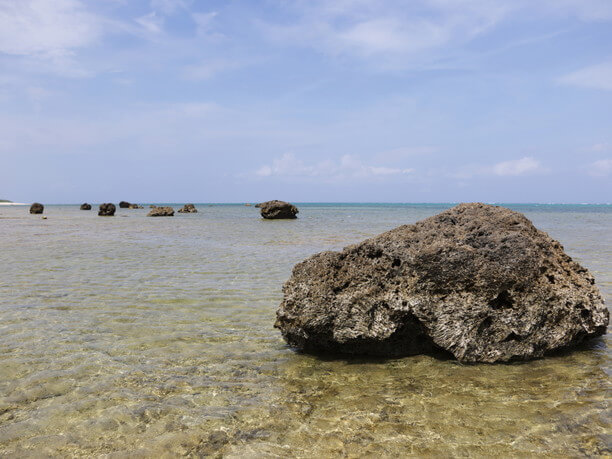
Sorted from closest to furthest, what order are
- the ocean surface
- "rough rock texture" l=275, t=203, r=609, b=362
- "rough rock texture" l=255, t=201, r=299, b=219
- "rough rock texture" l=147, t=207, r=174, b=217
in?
the ocean surface < "rough rock texture" l=275, t=203, r=609, b=362 < "rough rock texture" l=255, t=201, r=299, b=219 < "rough rock texture" l=147, t=207, r=174, b=217

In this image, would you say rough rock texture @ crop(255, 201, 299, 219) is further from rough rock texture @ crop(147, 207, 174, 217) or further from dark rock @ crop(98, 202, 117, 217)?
dark rock @ crop(98, 202, 117, 217)

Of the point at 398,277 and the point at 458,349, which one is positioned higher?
the point at 398,277

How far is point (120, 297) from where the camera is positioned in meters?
8.95

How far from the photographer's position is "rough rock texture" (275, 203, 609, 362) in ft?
18.4

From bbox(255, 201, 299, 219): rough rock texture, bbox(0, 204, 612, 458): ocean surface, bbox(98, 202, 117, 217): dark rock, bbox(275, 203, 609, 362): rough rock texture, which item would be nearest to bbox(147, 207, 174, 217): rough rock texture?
bbox(98, 202, 117, 217): dark rock

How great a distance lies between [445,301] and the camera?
5680mm

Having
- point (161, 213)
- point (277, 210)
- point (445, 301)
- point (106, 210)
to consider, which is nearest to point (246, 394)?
point (445, 301)

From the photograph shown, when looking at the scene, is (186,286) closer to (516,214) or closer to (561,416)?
(516,214)

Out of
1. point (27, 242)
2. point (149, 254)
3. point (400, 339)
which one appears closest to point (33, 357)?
point (400, 339)

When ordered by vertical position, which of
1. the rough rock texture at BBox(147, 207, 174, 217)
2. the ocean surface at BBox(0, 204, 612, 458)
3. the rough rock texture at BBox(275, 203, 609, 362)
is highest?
the rough rock texture at BBox(147, 207, 174, 217)

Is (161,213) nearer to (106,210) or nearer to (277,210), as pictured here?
(106,210)

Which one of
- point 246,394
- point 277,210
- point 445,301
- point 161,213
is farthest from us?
point 161,213

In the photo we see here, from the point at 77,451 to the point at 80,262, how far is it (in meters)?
11.4

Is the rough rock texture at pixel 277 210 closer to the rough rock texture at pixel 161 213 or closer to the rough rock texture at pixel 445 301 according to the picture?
the rough rock texture at pixel 161 213
